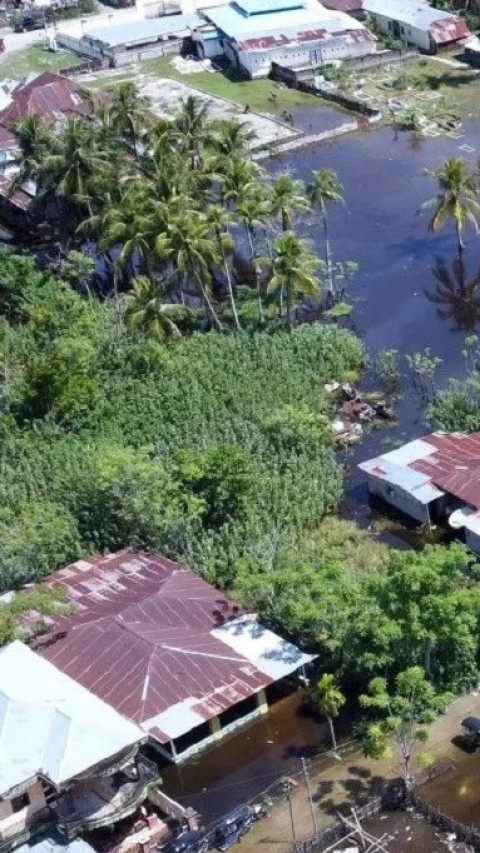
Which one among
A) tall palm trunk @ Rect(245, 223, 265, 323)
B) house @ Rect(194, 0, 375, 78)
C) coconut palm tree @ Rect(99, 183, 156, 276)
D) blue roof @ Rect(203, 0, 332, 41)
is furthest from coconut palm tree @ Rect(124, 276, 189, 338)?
blue roof @ Rect(203, 0, 332, 41)

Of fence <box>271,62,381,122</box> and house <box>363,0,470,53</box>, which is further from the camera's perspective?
house <box>363,0,470,53</box>

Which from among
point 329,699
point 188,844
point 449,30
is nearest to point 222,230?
point 329,699

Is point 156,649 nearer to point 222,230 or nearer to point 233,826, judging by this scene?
point 233,826

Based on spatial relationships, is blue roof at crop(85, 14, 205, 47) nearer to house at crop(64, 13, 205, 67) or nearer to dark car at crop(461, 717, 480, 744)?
house at crop(64, 13, 205, 67)

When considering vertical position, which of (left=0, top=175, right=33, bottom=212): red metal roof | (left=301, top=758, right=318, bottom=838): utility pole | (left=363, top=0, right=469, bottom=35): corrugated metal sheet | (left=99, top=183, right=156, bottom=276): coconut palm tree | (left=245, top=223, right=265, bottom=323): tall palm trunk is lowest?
(left=301, top=758, right=318, bottom=838): utility pole

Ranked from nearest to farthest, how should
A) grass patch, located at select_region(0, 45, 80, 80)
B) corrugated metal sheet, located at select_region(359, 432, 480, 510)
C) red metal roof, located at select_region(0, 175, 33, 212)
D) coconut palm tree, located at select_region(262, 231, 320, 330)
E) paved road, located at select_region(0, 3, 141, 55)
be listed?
corrugated metal sheet, located at select_region(359, 432, 480, 510), coconut palm tree, located at select_region(262, 231, 320, 330), red metal roof, located at select_region(0, 175, 33, 212), grass patch, located at select_region(0, 45, 80, 80), paved road, located at select_region(0, 3, 141, 55)

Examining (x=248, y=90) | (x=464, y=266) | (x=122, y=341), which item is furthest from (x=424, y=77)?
(x=122, y=341)
